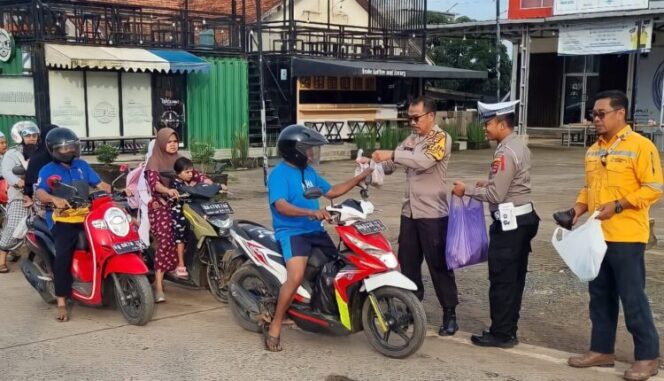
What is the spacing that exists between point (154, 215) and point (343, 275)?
2.35 m

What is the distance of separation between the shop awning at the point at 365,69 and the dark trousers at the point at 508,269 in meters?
15.2

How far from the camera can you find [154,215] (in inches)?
249

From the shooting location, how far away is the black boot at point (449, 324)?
5.38 m

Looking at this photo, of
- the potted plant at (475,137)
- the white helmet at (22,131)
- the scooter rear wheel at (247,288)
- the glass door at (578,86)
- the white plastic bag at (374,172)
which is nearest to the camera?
the white plastic bag at (374,172)

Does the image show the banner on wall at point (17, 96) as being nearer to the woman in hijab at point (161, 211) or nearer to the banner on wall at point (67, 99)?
the banner on wall at point (67, 99)

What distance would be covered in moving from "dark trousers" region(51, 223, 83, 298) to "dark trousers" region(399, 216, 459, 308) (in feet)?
8.63

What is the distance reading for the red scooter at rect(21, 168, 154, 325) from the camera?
5.51 meters

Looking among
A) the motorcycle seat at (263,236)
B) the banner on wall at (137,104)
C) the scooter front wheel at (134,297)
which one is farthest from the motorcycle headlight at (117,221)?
the banner on wall at (137,104)

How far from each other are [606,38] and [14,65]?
16657 mm

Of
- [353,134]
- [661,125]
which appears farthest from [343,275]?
[661,125]

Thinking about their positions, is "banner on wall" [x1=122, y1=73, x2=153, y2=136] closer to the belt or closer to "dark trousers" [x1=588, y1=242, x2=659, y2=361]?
the belt

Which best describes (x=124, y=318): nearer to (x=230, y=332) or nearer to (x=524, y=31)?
(x=230, y=332)

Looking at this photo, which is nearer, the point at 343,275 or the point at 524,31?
the point at 343,275

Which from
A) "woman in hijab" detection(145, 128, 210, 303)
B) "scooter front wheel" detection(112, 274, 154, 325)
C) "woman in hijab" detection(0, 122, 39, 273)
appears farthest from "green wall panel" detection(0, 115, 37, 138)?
"scooter front wheel" detection(112, 274, 154, 325)
